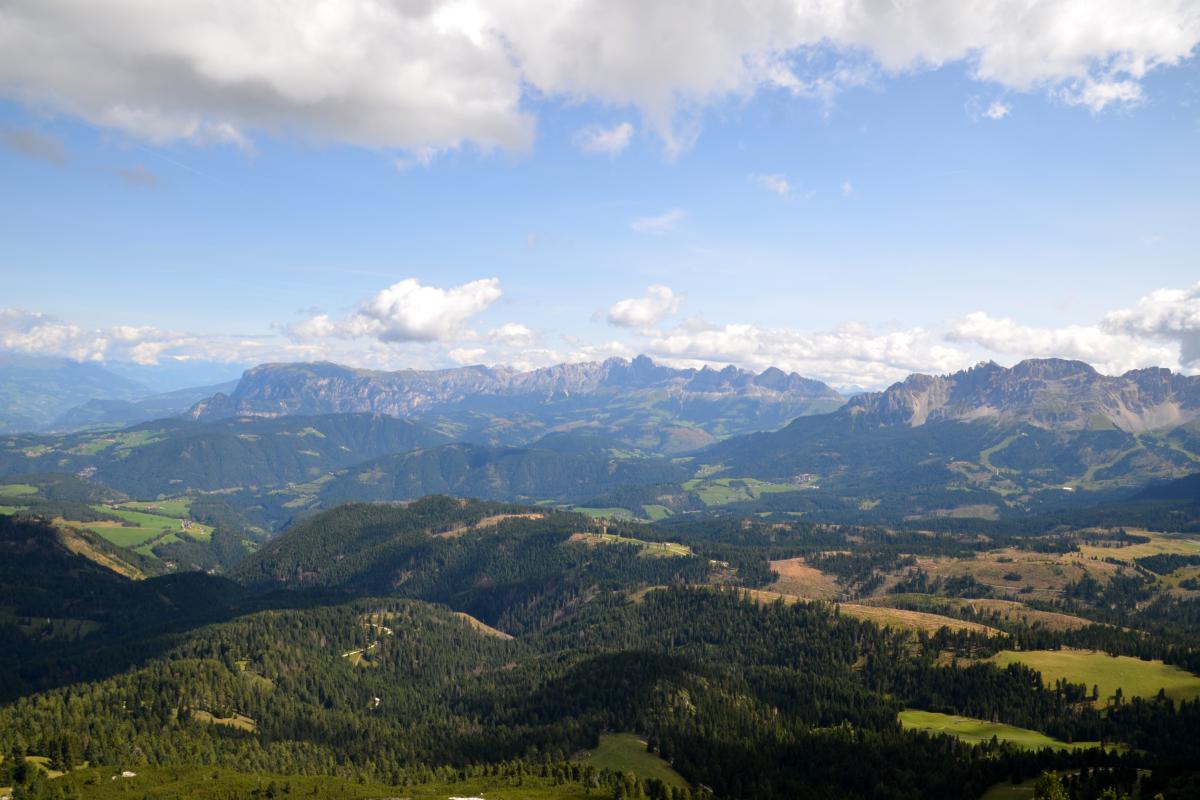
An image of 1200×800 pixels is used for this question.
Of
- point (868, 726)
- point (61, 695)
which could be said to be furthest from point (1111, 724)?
point (61, 695)

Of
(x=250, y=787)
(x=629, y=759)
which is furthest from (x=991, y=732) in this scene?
(x=250, y=787)

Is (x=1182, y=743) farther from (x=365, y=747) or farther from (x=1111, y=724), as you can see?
(x=365, y=747)

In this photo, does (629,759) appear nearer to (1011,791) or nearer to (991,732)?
(1011,791)

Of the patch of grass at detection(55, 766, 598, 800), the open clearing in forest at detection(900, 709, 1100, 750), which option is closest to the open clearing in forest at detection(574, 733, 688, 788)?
the patch of grass at detection(55, 766, 598, 800)

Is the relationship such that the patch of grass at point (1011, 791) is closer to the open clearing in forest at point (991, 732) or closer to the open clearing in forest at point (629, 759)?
the open clearing in forest at point (991, 732)

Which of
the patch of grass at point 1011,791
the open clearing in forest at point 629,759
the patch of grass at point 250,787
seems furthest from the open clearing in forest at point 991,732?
the patch of grass at point 250,787

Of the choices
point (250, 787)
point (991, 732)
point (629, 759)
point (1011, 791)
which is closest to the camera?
point (1011, 791)

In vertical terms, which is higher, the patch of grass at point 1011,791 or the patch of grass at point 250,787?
the patch of grass at point 1011,791

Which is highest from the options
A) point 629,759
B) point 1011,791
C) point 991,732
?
point 1011,791

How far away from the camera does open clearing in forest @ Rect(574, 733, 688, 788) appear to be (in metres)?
169

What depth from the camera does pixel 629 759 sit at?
17800cm

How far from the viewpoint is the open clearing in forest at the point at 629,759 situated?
16918 centimetres

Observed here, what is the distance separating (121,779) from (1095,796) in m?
→ 168

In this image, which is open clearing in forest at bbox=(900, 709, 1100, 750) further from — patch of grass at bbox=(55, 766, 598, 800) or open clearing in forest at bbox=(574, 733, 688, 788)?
patch of grass at bbox=(55, 766, 598, 800)
